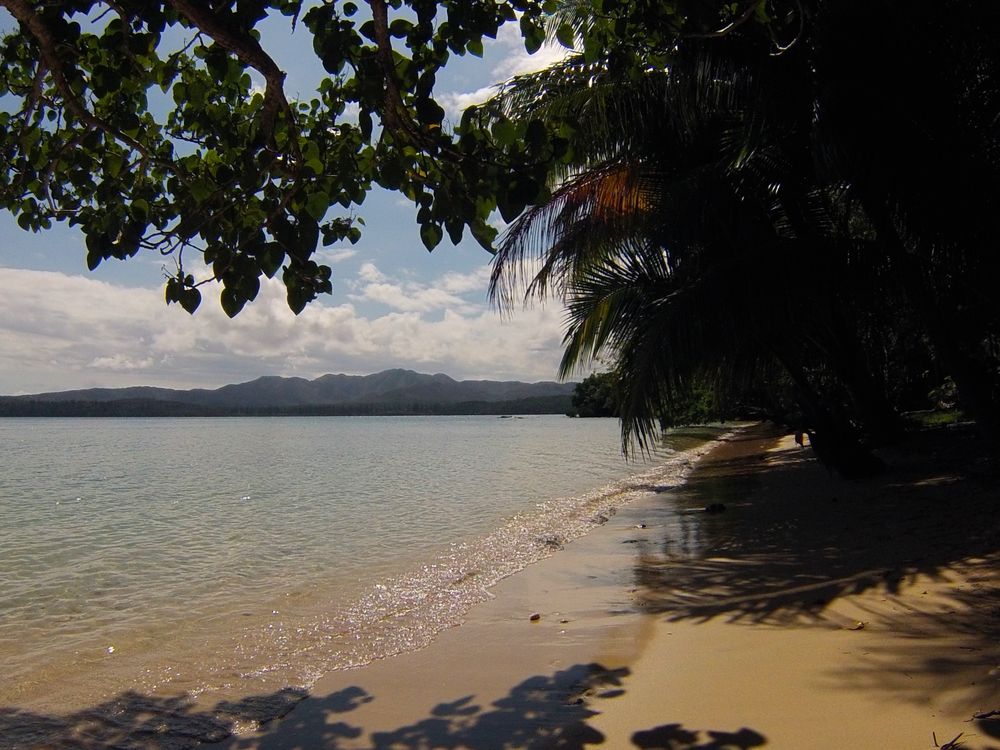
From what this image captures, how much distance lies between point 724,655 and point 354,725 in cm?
207

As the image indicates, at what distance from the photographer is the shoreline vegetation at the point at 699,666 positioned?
320 centimetres

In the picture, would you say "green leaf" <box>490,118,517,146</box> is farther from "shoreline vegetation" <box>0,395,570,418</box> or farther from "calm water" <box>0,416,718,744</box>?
"shoreline vegetation" <box>0,395,570,418</box>

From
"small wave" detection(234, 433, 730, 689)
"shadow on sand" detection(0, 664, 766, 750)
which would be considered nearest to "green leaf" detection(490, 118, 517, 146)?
"shadow on sand" detection(0, 664, 766, 750)

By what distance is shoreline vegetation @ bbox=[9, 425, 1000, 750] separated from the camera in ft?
10.5

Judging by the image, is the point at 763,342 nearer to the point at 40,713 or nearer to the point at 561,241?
the point at 561,241

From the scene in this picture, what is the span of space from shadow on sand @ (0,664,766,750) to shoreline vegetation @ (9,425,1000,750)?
1cm

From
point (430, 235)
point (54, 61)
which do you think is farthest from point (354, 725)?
point (54, 61)

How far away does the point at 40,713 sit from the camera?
439cm

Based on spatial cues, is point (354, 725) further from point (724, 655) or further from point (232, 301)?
point (232, 301)

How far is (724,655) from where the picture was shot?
4.21 meters

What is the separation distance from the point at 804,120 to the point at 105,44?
251 inches

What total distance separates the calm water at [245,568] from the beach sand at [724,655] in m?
0.79

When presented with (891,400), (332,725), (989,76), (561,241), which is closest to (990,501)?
(989,76)

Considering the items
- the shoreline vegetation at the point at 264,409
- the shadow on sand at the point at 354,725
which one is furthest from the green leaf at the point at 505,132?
the shoreline vegetation at the point at 264,409
